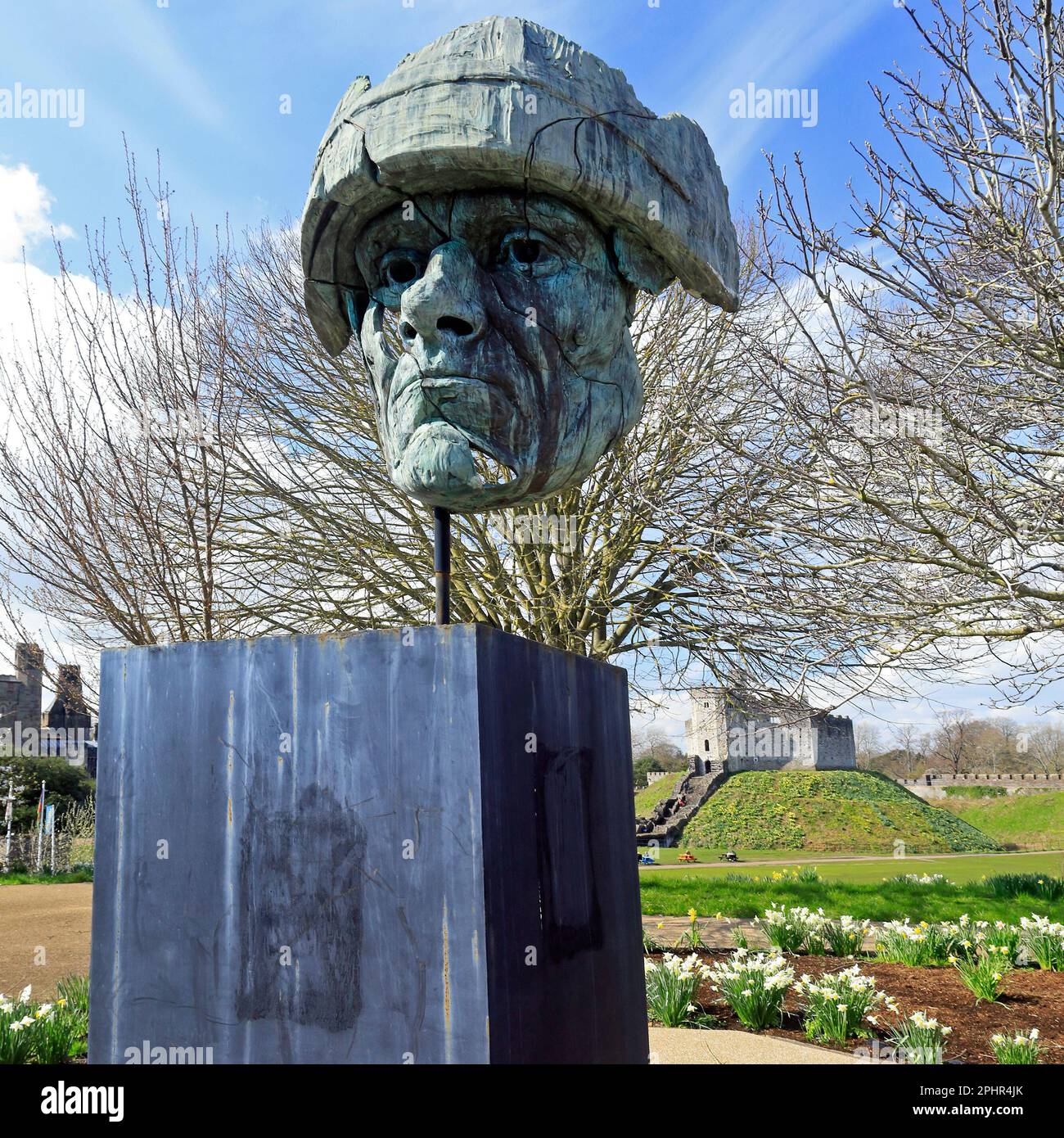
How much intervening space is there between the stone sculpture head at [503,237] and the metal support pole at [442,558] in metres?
0.09

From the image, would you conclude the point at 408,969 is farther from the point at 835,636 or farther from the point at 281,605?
the point at 281,605

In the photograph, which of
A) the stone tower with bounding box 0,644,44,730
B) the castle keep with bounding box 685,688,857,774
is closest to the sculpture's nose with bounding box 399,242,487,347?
the castle keep with bounding box 685,688,857,774

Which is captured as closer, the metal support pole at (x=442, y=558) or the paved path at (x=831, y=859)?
the metal support pole at (x=442, y=558)

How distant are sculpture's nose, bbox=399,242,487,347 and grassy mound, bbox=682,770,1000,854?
25519 mm

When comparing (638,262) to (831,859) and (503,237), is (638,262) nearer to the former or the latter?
(503,237)

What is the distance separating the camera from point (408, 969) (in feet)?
5.93

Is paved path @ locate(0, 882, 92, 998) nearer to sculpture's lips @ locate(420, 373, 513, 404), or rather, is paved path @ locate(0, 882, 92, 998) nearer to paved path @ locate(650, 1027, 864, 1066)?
paved path @ locate(650, 1027, 864, 1066)

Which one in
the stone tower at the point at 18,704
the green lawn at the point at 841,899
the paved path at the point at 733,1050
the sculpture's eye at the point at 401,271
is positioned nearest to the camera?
the sculpture's eye at the point at 401,271

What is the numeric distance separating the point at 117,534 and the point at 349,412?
392 cm

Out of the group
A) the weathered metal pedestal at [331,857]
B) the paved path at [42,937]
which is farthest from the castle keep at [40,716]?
the weathered metal pedestal at [331,857]

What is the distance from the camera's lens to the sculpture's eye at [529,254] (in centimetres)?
232

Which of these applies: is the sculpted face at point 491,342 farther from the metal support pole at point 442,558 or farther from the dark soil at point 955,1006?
the dark soil at point 955,1006

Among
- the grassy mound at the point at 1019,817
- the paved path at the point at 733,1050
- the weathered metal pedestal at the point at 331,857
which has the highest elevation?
the weathered metal pedestal at the point at 331,857

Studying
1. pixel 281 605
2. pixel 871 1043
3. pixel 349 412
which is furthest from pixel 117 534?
pixel 871 1043
